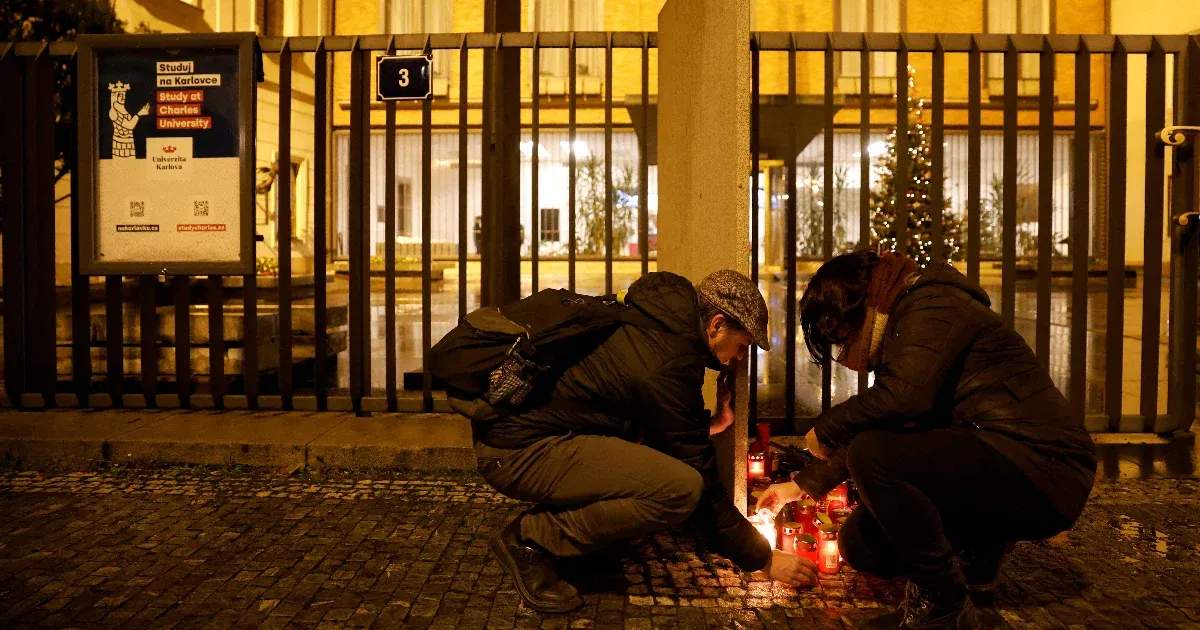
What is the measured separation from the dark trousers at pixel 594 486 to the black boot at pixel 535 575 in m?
0.06

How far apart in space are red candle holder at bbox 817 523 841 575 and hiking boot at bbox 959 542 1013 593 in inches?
17.8

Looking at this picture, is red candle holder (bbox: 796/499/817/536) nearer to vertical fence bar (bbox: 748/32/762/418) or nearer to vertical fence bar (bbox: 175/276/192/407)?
vertical fence bar (bbox: 748/32/762/418)

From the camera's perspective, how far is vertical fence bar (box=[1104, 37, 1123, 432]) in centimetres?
529

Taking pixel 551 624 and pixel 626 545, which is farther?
pixel 626 545

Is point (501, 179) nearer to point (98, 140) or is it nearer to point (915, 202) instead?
point (98, 140)

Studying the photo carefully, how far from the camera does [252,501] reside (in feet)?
14.7

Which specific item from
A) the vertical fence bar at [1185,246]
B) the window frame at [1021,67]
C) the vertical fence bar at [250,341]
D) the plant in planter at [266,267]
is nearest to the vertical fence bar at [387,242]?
the vertical fence bar at [250,341]

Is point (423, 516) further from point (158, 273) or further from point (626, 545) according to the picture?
point (158, 273)

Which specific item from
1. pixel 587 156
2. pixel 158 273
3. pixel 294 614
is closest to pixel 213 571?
pixel 294 614

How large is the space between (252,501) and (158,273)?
1.91m

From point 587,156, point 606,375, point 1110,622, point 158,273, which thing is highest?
point 587,156

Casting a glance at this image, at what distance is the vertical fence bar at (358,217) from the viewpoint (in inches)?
222

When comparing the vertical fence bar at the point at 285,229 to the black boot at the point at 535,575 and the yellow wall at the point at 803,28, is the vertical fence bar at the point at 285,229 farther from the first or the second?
the yellow wall at the point at 803,28

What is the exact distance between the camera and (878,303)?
3.09 m
